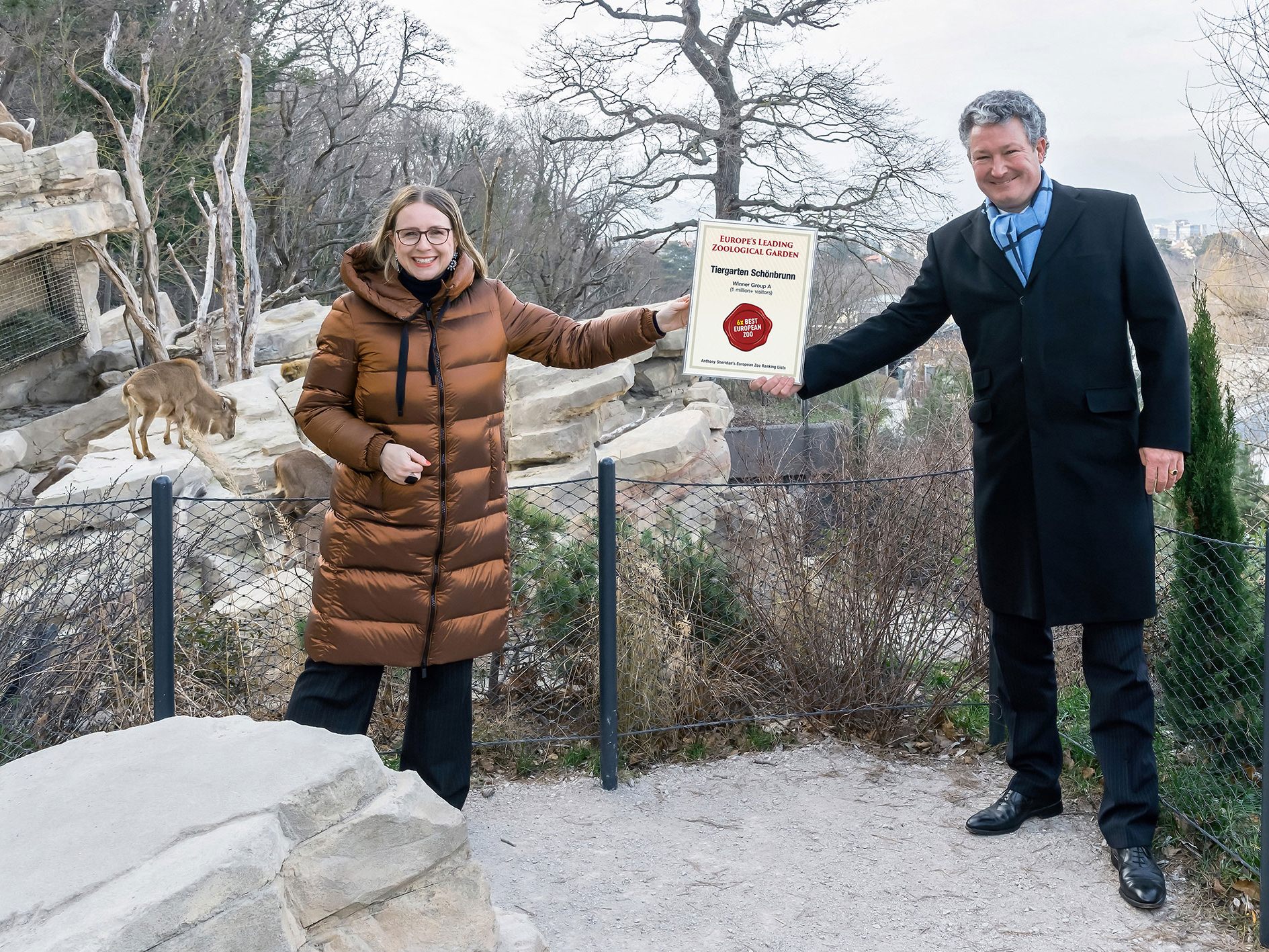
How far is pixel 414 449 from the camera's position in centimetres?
287

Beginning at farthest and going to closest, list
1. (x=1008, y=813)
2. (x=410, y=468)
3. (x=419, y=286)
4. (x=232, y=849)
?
(x=1008, y=813)
(x=419, y=286)
(x=410, y=468)
(x=232, y=849)

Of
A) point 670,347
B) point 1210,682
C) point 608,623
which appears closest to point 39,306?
point 670,347

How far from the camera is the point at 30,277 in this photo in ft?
44.9

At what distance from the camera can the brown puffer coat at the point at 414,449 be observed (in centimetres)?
287

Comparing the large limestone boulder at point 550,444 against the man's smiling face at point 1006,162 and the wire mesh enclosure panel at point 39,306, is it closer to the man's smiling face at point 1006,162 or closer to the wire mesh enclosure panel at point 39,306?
the wire mesh enclosure panel at point 39,306

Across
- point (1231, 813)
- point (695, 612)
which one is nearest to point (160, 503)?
point (695, 612)

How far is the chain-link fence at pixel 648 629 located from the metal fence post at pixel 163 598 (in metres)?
0.27

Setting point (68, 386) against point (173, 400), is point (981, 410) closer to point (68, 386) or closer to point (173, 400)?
point (173, 400)

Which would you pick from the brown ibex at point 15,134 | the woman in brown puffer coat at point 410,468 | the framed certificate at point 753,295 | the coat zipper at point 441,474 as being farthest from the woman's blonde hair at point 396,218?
the brown ibex at point 15,134

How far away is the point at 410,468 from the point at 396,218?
0.63m

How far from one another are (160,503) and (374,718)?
1.25m

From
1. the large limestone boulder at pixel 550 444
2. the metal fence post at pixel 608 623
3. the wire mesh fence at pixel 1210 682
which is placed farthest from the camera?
the large limestone boulder at pixel 550 444

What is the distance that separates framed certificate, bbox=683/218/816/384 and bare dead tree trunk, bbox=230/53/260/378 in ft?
32.9

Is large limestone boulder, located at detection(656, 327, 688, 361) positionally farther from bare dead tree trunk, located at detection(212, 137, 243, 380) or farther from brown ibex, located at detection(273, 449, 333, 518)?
brown ibex, located at detection(273, 449, 333, 518)
